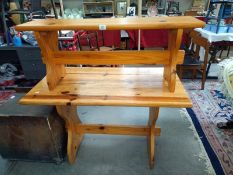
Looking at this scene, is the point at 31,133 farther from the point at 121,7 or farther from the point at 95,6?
the point at 95,6

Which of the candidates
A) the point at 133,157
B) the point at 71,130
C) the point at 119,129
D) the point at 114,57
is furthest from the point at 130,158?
the point at 114,57

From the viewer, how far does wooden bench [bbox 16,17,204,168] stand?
37.1 inches

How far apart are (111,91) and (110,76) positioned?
22 centimetres

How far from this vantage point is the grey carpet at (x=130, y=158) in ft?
4.50

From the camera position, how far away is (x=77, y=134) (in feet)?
5.11

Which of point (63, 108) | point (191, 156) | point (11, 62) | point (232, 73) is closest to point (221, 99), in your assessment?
point (232, 73)

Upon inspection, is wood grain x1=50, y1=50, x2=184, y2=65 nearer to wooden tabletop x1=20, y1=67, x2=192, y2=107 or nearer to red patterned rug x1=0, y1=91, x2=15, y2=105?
wooden tabletop x1=20, y1=67, x2=192, y2=107

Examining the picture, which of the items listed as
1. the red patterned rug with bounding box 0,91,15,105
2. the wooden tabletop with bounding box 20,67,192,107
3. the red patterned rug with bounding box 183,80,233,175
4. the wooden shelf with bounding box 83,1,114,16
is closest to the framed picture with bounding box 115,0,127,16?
the wooden shelf with bounding box 83,1,114,16

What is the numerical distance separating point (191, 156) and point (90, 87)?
0.95 m

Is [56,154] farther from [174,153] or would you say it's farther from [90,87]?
[174,153]

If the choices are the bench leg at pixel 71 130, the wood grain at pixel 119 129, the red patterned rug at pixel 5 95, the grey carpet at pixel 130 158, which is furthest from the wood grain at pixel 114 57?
the red patterned rug at pixel 5 95

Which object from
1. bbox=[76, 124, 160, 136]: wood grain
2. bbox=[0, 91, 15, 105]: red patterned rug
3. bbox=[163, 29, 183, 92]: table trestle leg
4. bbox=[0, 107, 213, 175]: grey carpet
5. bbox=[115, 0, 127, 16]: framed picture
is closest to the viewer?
bbox=[163, 29, 183, 92]: table trestle leg

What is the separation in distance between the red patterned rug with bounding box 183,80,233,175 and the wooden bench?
0.61 m

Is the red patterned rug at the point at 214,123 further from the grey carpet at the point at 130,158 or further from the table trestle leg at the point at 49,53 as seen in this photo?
the table trestle leg at the point at 49,53
